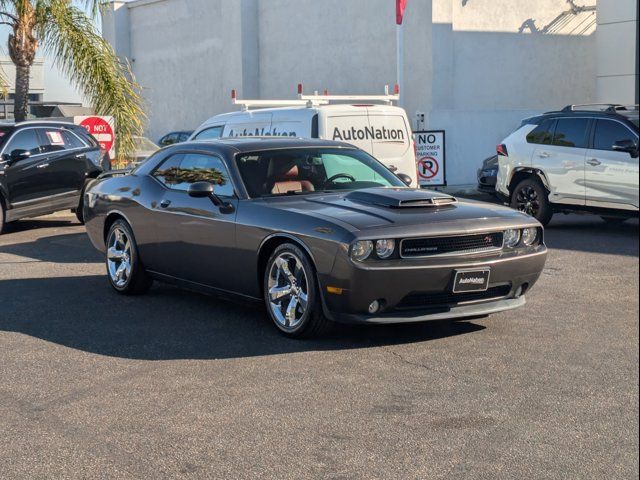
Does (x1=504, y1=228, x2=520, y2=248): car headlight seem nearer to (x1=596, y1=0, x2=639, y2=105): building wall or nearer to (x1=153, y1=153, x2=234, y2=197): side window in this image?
(x1=153, y1=153, x2=234, y2=197): side window

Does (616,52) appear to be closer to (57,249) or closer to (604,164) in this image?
(604,164)

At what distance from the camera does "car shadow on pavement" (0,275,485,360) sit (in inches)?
287

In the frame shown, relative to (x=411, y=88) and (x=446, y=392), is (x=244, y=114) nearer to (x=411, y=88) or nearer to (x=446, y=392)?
(x=446, y=392)

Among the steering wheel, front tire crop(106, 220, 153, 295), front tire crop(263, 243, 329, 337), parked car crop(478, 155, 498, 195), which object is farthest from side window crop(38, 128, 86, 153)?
front tire crop(263, 243, 329, 337)

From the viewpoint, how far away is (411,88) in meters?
27.8

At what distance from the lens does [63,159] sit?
51.5 ft

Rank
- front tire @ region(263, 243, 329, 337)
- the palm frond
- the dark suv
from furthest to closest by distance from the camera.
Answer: the palm frond < the dark suv < front tire @ region(263, 243, 329, 337)

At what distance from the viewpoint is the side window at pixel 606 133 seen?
9932 mm

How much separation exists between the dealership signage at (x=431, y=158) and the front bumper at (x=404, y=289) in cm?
1267

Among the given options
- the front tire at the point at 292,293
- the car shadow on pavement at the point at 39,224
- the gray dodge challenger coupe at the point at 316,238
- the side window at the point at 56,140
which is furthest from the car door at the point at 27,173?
the front tire at the point at 292,293

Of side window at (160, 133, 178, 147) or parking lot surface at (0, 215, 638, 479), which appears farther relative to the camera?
side window at (160, 133, 178, 147)

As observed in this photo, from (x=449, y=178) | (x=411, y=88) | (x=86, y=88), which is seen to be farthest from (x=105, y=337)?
(x=411, y=88)

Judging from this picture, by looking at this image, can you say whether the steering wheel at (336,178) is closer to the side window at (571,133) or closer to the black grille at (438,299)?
the black grille at (438,299)

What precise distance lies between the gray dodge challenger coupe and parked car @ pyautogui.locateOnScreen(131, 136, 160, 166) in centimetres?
1071
